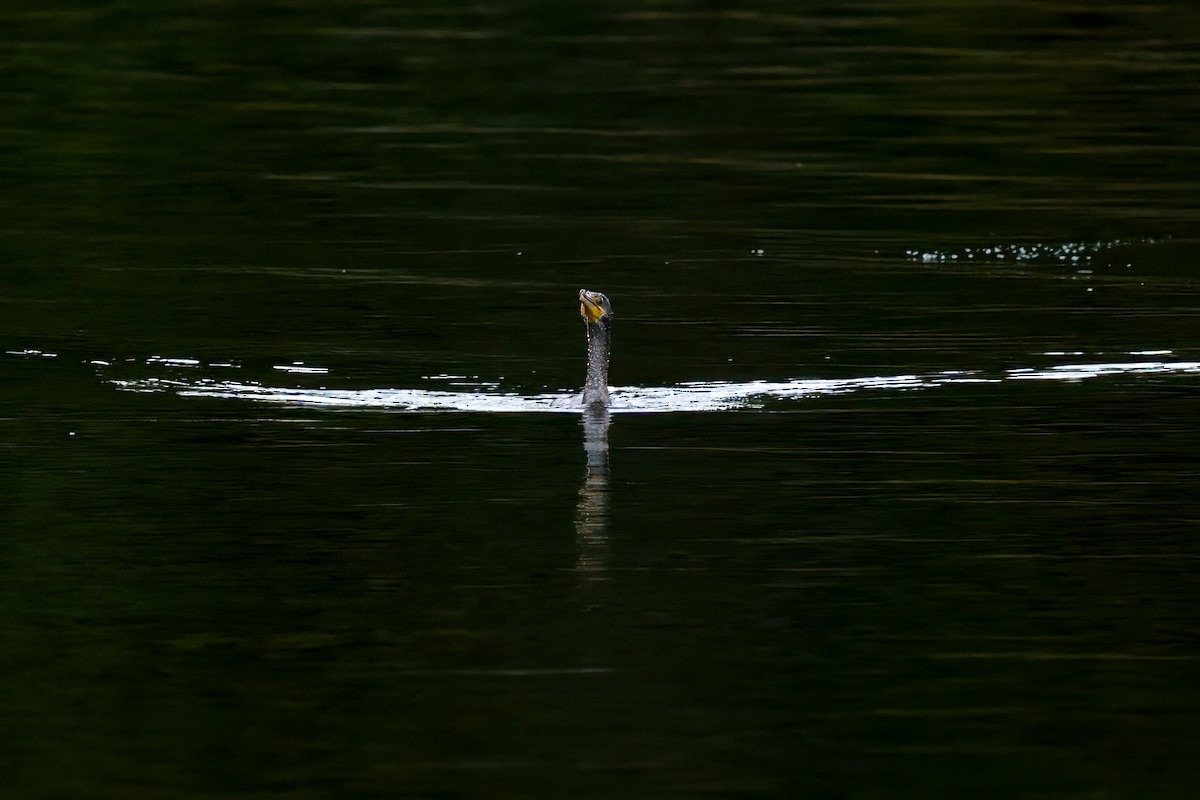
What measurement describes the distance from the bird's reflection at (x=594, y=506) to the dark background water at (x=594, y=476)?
0.06m

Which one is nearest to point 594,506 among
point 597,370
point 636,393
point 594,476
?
point 594,476

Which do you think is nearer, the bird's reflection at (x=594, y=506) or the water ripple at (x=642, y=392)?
the bird's reflection at (x=594, y=506)

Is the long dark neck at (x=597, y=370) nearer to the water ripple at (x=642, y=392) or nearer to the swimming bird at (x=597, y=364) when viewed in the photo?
the swimming bird at (x=597, y=364)

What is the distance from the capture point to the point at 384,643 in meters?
11.0

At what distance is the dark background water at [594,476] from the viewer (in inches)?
387

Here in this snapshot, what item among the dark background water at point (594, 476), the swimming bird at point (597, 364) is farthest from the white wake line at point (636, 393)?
the dark background water at point (594, 476)

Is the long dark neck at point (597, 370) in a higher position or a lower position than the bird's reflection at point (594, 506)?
higher

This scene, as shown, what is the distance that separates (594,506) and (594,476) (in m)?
0.95

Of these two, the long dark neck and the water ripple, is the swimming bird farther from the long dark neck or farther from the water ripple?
the water ripple

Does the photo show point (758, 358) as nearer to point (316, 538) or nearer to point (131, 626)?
point (316, 538)

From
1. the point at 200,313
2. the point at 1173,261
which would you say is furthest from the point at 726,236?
the point at 200,313

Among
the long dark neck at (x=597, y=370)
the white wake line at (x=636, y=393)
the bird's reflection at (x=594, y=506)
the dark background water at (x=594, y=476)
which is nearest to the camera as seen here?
the dark background water at (x=594, y=476)

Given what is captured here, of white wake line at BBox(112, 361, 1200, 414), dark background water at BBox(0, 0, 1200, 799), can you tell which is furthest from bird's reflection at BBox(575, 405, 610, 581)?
white wake line at BBox(112, 361, 1200, 414)

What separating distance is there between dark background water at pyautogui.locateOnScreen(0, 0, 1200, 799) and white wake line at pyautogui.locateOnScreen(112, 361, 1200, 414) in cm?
31
